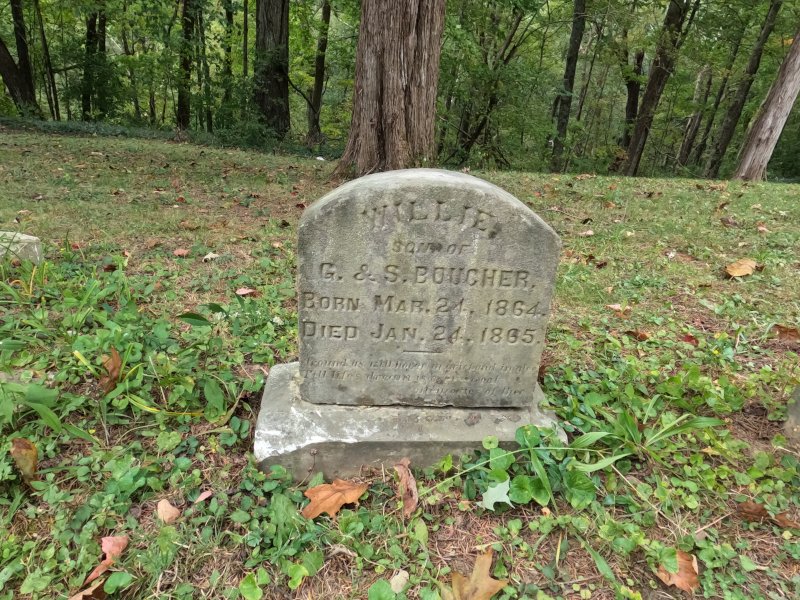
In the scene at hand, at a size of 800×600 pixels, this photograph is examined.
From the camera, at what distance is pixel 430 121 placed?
639cm

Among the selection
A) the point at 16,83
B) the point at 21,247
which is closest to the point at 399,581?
the point at 21,247

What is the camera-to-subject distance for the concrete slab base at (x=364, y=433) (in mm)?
2355

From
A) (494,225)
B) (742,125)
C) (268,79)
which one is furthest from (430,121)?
(742,125)

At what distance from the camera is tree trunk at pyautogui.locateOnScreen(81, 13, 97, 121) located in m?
15.7

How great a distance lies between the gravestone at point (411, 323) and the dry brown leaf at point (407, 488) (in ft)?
0.23

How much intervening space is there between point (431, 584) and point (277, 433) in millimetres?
957

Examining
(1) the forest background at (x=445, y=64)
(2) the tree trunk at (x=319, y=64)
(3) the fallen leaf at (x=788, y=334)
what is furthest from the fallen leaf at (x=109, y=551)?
(2) the tree trunk at (x=319, y=64)

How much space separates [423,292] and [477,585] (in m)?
1.20

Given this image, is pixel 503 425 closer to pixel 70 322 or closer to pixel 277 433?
pixel 277 433

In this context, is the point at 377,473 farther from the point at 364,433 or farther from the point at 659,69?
the point at 659,69

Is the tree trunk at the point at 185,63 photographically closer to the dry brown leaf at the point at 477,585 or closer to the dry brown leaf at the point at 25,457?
the dry brown leaf at the point at 25,457

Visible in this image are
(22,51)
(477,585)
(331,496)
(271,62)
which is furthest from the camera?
(22,51)

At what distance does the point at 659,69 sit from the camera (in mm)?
14938

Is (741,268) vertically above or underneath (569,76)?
underneath
